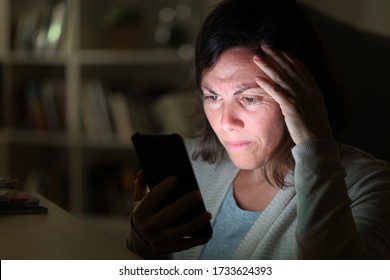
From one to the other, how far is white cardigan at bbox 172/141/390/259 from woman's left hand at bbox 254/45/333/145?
2cm

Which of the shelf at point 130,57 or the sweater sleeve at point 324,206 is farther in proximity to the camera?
the shelf at point 130,57

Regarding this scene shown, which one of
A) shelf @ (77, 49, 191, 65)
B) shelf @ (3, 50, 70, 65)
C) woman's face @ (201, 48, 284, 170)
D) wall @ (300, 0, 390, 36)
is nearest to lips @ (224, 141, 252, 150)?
woman's face @ (201, 48, 284, 170)

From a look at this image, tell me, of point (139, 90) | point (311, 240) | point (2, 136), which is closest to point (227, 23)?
point (311, 240)

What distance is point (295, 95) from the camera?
821 mm

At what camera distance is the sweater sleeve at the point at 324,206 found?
0.78 metres

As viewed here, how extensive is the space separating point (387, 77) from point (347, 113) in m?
0.07

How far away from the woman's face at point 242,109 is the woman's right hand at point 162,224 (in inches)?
3.5

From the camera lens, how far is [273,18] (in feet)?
2.92

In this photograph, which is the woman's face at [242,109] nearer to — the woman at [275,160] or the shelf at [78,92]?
the woman at [275,160]

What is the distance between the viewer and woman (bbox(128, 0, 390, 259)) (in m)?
0.79

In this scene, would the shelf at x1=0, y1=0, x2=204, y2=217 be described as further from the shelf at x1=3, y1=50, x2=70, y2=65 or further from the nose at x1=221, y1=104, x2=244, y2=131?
the nose at x1=221, y1=104, x2=244, y2=131

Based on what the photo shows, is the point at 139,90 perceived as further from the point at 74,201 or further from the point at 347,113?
the point at 347,113

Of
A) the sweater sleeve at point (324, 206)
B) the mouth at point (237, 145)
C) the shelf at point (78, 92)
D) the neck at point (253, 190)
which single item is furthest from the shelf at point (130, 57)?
the sweater sleeve at point (324, 206)
